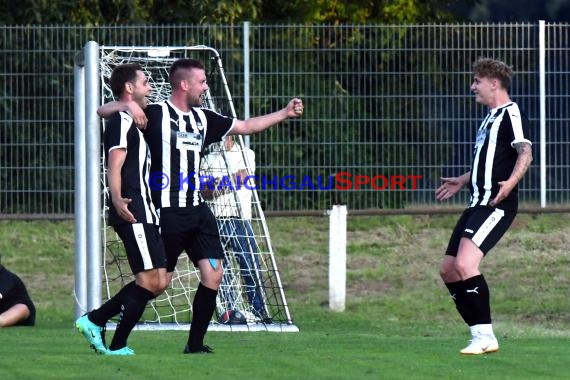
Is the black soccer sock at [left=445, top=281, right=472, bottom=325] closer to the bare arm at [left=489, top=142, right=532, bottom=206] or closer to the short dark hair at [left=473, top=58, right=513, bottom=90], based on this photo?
the bare arm at [left=489, top=142, right=532, bottom=206]

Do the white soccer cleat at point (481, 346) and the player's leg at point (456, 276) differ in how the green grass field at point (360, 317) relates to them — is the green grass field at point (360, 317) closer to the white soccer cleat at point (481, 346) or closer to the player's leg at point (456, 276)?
the white soccer cleat at point (481, 346)

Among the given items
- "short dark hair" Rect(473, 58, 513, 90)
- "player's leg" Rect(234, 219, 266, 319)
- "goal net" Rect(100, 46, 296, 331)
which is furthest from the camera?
"player's leg" Rect(234, 219, 266, 319)

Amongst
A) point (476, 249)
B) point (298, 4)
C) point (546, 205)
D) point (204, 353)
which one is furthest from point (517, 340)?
point (298, 4)

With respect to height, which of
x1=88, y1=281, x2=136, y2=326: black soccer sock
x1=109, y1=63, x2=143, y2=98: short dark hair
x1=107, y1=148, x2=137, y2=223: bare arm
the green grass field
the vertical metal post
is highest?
the vertical metal post

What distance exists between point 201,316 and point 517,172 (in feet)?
7.43

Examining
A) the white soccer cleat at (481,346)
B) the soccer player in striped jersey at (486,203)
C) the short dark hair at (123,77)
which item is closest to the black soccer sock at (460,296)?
the soccer player in striped jersey at (486,203)

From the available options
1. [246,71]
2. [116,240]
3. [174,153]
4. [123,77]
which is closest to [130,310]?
[174,153]

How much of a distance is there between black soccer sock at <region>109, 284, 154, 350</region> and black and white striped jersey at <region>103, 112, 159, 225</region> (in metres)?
0.46

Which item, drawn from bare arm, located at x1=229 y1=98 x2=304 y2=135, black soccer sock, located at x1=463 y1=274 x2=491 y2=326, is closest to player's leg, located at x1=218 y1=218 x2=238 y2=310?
bare arm, located at x1=229 y1=98 x2=304 y2=135

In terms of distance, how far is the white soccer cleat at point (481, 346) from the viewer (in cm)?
992

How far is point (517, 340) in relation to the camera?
12.0 metres

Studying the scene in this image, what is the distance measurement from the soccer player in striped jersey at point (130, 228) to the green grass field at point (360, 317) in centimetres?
23

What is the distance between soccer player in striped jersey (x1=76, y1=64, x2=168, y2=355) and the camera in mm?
9617

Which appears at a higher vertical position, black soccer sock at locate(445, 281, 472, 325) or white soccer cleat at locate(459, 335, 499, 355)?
black soccer sock at locate(445, 281, 472, 325)
